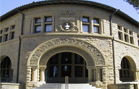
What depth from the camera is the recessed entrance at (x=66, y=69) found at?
17609mm

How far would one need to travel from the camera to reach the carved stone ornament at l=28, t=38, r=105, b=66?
14.6 m

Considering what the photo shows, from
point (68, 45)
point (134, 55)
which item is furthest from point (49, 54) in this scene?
point (134, 55)

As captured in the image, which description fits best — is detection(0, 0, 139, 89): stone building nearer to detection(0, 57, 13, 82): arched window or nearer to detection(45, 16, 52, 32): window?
detection(45, 16, 52, 32): window

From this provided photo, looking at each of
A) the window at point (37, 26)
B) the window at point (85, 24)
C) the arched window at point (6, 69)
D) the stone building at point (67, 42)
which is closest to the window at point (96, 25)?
the stone building at point (67, 42)

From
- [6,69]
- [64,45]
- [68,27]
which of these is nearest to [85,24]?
[68,27]

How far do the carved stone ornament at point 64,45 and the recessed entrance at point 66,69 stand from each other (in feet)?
11.8

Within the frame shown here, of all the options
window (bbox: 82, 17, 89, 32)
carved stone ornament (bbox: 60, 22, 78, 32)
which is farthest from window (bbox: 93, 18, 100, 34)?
carved stone ornament (bbox: 60, 22, 78, 32)

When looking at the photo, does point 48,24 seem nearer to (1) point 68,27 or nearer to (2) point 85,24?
(1) point 68,27

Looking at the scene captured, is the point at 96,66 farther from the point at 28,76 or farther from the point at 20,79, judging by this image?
the point at 20,79

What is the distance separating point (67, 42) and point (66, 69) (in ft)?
14.3

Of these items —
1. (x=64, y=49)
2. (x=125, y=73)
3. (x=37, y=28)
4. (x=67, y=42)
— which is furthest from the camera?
(x=125, y=73)

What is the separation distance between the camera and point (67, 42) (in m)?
14.7

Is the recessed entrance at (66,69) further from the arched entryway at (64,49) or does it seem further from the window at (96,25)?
the window at (96,25)

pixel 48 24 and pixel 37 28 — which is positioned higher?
pixel 48 24
